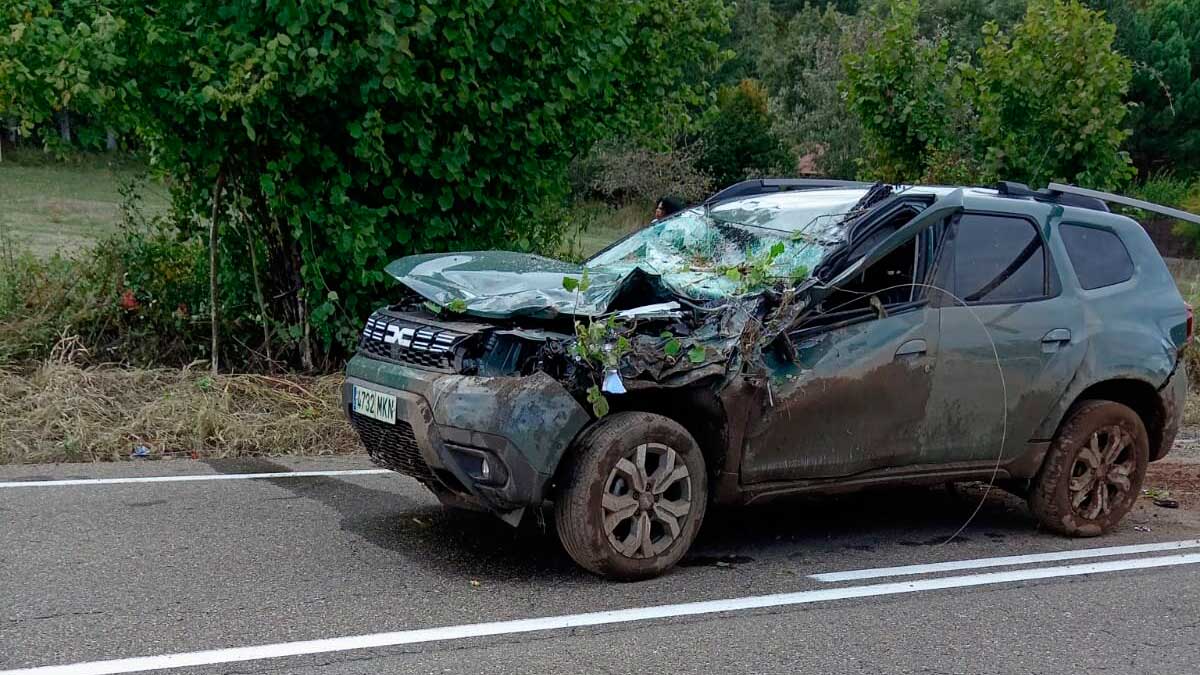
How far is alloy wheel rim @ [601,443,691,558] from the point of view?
5500mm

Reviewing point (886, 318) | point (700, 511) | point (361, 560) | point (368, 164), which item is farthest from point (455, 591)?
point (368, 164)

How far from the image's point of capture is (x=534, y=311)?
5621 millimetres

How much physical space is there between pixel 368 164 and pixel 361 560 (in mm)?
4323

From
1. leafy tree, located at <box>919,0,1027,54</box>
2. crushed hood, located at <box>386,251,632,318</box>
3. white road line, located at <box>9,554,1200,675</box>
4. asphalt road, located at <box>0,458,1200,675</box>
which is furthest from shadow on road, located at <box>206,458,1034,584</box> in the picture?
leafy tree, located at <box>919,0,1027,54</box>

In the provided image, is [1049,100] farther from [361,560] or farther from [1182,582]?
[361,560]

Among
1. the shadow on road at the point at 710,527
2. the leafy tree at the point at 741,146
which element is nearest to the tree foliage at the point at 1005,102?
the shadow on road at the point at 710,527

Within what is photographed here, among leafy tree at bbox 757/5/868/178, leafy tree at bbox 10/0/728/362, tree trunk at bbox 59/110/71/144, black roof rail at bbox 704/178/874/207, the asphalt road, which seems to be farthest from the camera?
leafy tree at bbox 757/5/868/178

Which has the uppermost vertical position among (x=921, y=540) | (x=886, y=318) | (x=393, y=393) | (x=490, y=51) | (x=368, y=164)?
(x=490, y=51)

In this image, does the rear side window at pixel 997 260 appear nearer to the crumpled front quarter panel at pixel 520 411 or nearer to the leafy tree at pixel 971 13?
the crumpled front quarter panel at pixel 520 411

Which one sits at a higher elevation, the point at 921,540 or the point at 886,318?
the point at 886,318

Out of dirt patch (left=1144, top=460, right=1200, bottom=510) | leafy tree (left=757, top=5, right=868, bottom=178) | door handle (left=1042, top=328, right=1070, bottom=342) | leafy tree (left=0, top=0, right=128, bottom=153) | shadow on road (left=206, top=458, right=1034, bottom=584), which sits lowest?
dirt patch (left=1144, top=460, right=1200, bottom=510)

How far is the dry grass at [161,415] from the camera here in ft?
26.9

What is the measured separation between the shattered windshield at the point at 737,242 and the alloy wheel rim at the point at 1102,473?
199 centimetres

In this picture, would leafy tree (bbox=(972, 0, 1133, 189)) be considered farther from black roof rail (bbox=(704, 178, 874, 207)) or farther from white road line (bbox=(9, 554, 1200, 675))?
white road line (bbox=(9, 554, 1200, 675))
